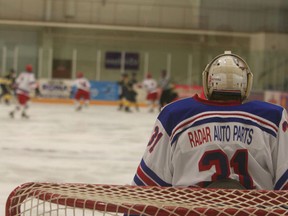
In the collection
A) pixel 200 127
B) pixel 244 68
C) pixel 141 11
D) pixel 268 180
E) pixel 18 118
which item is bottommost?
pixel 18 118

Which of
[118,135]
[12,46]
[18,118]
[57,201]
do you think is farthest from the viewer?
[12,46]

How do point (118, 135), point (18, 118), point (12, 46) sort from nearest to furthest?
point (118, 135) < point (18, 118) < point (12, 46)

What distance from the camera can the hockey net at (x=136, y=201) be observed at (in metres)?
1.58

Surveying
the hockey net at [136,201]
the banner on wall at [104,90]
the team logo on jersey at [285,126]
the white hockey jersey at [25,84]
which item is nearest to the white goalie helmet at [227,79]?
the team logo on jersey at [285,126]

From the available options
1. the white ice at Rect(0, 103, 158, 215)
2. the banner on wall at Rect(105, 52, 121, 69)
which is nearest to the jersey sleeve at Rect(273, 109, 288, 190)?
the white ice at Rect(0, 103, 158, 215)

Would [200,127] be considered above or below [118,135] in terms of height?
above

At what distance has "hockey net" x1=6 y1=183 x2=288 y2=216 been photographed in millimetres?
1584

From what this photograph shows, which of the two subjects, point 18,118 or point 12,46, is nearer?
point 18,118

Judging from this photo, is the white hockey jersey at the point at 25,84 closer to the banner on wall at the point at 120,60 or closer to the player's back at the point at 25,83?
the player's back at the point at 25,83

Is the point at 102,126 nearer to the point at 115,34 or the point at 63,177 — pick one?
the point at 63,177

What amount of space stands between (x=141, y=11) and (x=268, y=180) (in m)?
22.9

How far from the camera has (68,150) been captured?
852cm

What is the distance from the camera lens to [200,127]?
212 centimetres

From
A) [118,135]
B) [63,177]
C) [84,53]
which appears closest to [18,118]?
[118,135]
